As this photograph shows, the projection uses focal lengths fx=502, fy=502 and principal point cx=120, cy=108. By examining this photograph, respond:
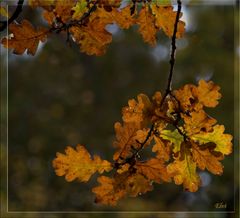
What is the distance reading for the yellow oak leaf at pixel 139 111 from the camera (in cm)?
125

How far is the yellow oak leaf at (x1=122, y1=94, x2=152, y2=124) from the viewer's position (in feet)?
4.11

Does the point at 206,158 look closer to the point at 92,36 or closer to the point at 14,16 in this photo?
the point at 92,36

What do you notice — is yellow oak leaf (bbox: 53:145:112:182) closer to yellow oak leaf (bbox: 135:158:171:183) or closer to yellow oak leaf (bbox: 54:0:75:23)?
yellow oak leaf (bbox: 135:158:171:183)

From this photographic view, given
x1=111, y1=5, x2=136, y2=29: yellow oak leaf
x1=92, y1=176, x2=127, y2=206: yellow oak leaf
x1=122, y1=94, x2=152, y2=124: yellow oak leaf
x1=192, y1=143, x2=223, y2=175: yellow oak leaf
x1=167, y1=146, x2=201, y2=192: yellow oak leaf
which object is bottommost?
x1=92, y1=176, x2=127, y2=206: yellow oak leaf

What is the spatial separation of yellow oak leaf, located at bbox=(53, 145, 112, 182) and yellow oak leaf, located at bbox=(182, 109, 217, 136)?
0.24 m

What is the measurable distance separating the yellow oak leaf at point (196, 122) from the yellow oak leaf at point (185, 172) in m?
0.07

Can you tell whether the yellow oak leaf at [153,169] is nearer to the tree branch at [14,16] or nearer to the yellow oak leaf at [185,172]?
the yellow oak leaf at [185,172]

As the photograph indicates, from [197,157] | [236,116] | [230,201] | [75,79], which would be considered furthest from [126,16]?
Result: [75,79]

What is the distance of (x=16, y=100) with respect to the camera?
8.08m

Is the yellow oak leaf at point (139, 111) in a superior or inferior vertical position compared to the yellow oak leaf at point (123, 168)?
superior

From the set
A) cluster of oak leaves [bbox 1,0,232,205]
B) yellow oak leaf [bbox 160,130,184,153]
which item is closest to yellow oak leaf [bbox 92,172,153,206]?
cluster of oak leaves [bbox 1,0,232,205]

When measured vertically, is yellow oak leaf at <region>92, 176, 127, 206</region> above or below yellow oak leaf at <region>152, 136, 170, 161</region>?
below

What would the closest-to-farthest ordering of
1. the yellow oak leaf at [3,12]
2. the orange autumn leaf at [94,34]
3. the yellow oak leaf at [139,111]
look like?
the yellow oak leaf at [139,111] < the orange autumn leaf at [94,34] < the yellow oak leaf at [3,12]

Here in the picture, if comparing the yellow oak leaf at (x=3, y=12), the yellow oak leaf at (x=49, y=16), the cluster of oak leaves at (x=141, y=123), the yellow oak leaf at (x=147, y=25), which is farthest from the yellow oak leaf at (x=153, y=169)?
the yellow oak leaf at (x=3, y=12)
